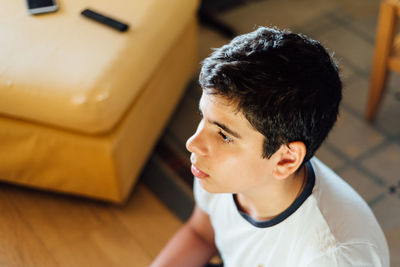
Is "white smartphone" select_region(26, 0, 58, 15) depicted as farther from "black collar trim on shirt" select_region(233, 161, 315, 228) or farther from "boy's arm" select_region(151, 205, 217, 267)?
"black collar trim on shirt" select_region(233, 161, 315, 228)

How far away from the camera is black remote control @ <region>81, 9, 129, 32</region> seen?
1373 mm

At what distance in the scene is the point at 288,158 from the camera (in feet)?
2.69

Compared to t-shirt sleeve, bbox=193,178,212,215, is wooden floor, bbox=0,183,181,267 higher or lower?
lower

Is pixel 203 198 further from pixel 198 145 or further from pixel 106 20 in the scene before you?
pixel 106 20

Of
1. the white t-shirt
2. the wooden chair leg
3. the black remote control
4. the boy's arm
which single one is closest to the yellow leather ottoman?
the black remote control

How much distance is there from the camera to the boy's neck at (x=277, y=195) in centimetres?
88

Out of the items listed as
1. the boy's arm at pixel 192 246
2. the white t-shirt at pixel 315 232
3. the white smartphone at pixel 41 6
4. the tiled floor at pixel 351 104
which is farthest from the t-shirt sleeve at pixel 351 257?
the white smartphone at pixel 41 6

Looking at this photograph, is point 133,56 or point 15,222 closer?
point 133,56

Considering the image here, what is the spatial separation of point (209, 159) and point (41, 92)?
0.59 meters

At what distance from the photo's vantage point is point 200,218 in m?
1.12

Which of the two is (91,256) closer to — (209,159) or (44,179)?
(44,179)

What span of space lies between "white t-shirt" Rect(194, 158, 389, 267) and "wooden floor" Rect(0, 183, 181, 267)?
52 centimetres

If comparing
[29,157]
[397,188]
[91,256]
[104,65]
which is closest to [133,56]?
[104,65]

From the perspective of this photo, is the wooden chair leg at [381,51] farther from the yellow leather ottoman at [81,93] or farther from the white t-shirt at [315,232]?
the white t-shirt at [315,232]
